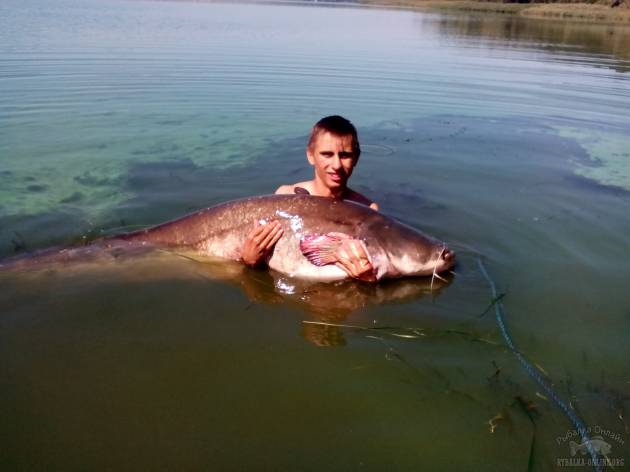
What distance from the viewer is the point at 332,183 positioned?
4527mm

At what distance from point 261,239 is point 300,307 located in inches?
24.0

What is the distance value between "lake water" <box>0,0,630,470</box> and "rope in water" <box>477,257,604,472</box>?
50mm

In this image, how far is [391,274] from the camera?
161 inches

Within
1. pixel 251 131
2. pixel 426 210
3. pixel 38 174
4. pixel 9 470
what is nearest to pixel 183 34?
pixel 251 131

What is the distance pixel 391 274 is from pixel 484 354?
40.2 inches

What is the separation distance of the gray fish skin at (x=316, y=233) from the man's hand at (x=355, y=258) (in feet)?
0.20

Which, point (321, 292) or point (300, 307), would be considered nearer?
point (300, 307)

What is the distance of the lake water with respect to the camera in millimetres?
2607

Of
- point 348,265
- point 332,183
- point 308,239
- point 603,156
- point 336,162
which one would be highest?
point 336,162

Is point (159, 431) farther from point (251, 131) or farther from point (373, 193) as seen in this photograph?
point (251, 131)

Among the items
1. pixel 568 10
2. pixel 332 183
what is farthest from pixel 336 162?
pixel 568 10

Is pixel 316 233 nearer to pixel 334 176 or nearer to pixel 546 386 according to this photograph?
pixel 334 176

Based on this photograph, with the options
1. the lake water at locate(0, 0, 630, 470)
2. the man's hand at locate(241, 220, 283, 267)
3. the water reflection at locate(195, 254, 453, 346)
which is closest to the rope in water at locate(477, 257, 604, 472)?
the lake water at locate(0, 0, 630, 470)

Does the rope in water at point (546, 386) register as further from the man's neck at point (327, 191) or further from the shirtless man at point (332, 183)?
the man's neck at point (327, 191)
